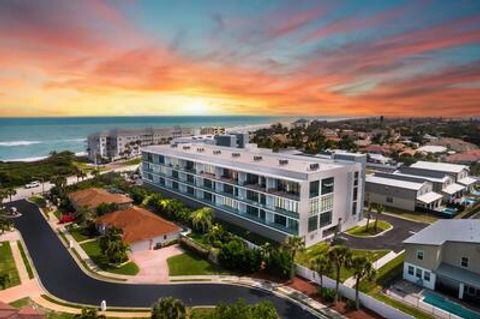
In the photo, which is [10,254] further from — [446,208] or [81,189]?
[446,208]

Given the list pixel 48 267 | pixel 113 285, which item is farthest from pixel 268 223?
pixel 48 267

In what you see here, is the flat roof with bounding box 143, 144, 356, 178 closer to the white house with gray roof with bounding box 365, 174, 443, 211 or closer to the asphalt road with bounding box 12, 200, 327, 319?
the white house with gray roof with bounding box 365, 174, 443, 211

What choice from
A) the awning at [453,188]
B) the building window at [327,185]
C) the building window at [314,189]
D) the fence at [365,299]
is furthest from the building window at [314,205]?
the awning at [453,188]

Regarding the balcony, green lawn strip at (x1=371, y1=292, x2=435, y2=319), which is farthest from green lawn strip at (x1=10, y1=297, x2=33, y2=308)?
green lawn strip at (x1=371, y1=292, x2=435, y2=319)

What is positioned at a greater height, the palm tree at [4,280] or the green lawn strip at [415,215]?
the green lawn strip at [415,215]

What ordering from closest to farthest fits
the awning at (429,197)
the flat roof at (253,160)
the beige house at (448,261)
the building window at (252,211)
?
Answer: the beige house at (448,261), the flat roof at (253,160), the building window at (252,211), the awning at (429,197)

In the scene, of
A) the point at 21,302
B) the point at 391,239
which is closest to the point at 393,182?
the point at 391,239

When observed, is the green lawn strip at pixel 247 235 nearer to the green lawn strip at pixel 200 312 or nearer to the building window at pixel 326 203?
the building window at pixel 326 203
